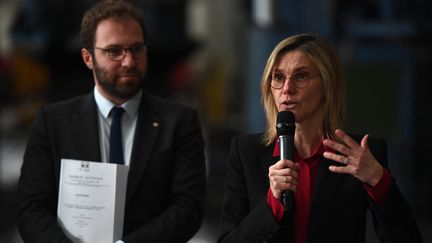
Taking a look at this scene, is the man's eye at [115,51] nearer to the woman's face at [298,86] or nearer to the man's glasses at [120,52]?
the man's glasses at [120,52]

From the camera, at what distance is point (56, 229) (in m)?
2.94

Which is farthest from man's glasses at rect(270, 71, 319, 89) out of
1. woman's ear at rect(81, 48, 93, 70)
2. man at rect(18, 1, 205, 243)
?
woman's ear at rect(81, 48, 93, 70)

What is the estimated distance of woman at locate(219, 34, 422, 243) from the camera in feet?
7.74

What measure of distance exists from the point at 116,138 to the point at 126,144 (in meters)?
0.06

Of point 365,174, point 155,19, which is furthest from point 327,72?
point 155,19

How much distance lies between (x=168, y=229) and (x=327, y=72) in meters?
0.92

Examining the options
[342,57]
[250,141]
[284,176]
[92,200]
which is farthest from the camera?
[342,57]

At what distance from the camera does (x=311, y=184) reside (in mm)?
2467

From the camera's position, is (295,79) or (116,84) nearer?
(295,79)

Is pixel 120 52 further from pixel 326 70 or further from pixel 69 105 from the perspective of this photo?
pixel 326 70

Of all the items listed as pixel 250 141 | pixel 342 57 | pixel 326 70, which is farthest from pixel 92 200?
pixel 342 57

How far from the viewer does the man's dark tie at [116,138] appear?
9.96ft

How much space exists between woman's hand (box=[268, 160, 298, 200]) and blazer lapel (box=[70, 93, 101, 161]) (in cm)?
103

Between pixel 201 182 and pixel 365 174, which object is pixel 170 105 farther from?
pixel 365 174
